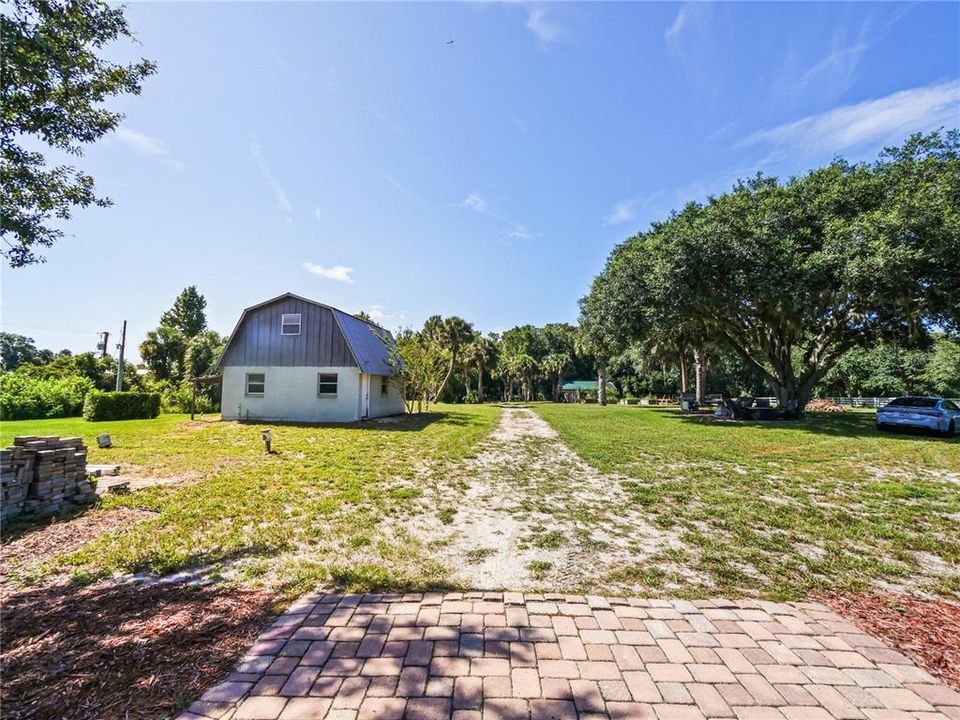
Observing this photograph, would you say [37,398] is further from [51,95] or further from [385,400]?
[51,95]

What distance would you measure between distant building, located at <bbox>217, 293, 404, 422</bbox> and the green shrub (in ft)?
28.2

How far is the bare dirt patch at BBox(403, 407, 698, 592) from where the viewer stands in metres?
3.68

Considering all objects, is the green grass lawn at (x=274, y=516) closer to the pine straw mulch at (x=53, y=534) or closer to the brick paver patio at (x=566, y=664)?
the pine straw mulch at (x=53, y=534)

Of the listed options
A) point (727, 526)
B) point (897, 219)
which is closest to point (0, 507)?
point (727, 526)

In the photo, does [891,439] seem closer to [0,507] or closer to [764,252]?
[764,252]

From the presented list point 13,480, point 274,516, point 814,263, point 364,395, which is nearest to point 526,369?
point 364,395

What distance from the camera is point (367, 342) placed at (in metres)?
20.5

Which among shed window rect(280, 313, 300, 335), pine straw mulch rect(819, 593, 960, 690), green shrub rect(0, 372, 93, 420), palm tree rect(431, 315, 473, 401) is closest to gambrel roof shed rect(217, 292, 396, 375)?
shed window rect(280, 313, 300, 335)

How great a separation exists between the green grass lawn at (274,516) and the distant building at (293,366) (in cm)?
741

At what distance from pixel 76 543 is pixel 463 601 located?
432 centimetres

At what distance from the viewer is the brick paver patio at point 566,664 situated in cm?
208

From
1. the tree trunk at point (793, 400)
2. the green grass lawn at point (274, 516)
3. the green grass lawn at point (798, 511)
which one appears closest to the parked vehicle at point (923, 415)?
the green grass lawn at point (798, 511)

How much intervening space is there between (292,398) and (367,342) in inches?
174

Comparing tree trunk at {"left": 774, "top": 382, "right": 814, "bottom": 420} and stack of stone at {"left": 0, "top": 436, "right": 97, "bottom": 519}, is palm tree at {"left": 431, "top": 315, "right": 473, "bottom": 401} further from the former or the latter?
stack of stone at {"left": 0, "top": 436, "right": 97, "bottom": 519}
